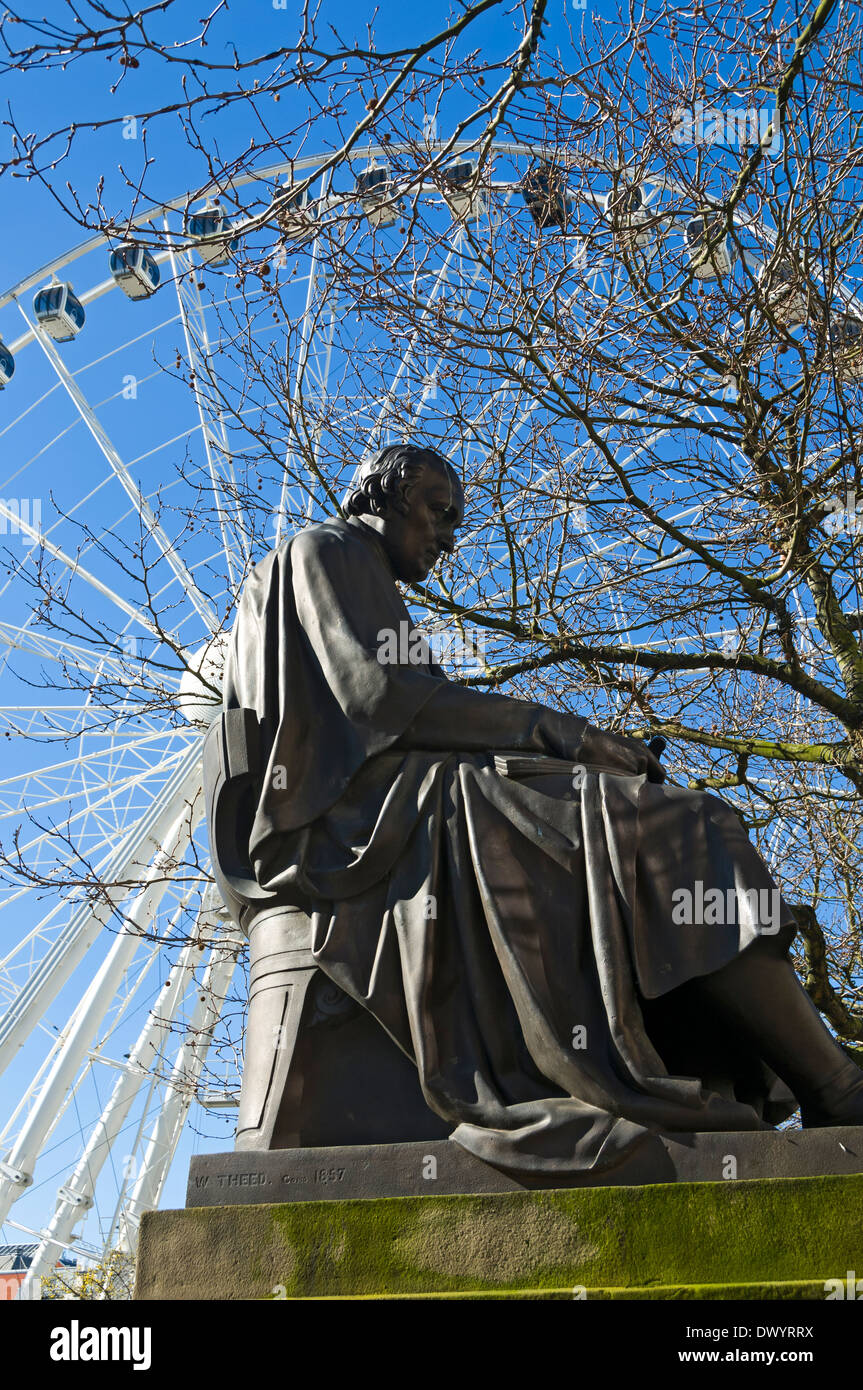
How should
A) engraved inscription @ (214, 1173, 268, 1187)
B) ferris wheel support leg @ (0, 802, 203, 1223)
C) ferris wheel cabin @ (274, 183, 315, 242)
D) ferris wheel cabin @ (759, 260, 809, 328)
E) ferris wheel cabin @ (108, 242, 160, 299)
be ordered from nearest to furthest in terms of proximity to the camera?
engraved inscription @ (214, 1173, 268, 1187) → ferris wheel cabin @ (274, 183, 315, 242) → ferris wheel cabin @ (759, 260, 809, 328) → ferris wheel support leg @ (0, 802, 203, 1223) → ferris wheel cabin @ (108, 242, 160, 299)

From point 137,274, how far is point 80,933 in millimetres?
7527

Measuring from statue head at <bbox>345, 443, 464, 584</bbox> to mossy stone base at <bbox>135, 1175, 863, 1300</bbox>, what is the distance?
6.61ft

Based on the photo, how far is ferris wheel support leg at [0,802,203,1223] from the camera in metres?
15.4

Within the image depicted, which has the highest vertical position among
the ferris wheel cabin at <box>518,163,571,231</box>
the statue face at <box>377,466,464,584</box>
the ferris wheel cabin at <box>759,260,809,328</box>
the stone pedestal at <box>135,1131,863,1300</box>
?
the ferris wheel cabin at <box>518,163,571,231</box>

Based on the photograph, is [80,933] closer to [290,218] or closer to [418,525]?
[290,218]

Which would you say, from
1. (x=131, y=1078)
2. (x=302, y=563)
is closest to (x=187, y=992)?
(x=131, y=1078)

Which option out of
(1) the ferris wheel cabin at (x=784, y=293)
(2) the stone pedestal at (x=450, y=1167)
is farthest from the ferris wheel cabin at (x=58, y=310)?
(2) the stone pedestal at (x=450, y=1167)

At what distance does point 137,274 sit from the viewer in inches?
681

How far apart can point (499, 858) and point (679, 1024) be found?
0.62 metres

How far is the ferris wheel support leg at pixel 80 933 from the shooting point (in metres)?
16.4

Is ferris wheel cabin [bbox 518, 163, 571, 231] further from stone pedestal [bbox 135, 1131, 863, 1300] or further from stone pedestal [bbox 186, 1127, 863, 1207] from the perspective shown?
stone pedestal [bbox 135, 1131, 863, 1300]

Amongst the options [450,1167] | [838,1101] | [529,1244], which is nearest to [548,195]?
[838,1101]

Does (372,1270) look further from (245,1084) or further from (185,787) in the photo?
(185,787)

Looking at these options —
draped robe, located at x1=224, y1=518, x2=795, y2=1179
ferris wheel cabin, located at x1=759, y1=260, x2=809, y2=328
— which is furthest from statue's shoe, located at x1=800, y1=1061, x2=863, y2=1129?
ferris wheel cabin, located at x1=759, y1=260, x2=809, y2=328
